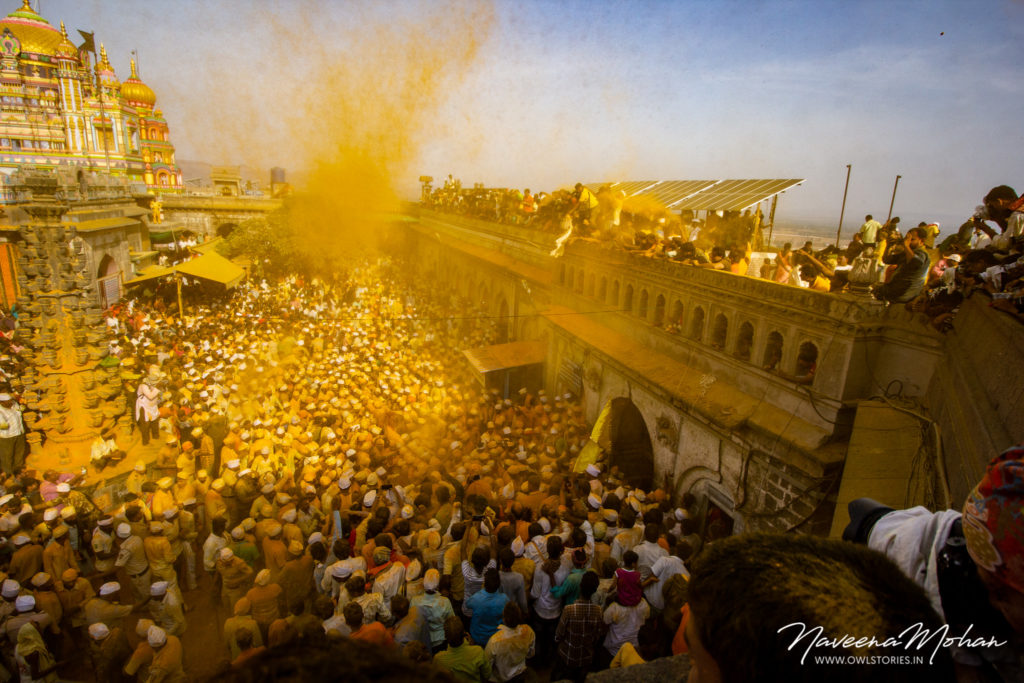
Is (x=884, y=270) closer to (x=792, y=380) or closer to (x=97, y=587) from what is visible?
(x=792, y=380)

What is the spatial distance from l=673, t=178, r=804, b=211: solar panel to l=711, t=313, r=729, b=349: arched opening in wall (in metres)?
3.26

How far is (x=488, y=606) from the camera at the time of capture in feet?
17.2

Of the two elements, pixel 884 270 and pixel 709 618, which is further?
pixel 884 270

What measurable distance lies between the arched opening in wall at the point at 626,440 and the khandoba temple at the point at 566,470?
0.07 meters

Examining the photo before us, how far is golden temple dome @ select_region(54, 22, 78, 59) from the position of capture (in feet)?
135

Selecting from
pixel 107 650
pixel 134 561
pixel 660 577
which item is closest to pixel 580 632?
pixel 660 577

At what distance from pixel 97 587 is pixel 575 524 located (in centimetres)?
673

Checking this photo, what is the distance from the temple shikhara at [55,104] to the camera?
4019 centimetres

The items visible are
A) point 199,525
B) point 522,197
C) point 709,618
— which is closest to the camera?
point 709,618

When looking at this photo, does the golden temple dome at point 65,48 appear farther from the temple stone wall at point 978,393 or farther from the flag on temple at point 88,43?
the temple stone wall at point 978,393

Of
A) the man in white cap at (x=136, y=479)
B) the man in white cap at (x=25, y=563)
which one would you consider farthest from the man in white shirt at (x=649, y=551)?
the man in white cap at (x=136, y=479)

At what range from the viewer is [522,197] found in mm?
20469

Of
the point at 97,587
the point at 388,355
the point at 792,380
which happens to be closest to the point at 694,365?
the point at 792,380
